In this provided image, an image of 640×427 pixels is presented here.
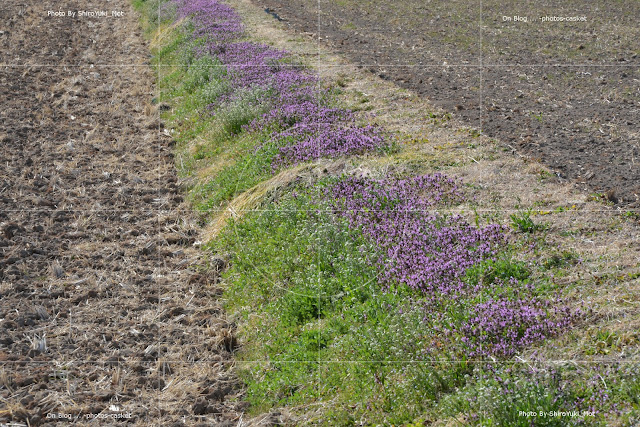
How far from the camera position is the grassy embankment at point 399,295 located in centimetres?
504

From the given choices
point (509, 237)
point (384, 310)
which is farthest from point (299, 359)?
point (509, 237)

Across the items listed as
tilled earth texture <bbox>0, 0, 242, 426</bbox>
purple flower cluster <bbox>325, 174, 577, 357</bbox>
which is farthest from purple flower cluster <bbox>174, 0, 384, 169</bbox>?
tilled earth texture <bbox>0, 0, 242, 426</bbox>

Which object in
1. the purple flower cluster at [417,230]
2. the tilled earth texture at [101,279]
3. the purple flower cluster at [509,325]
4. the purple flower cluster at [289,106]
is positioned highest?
the purple flower cluster at [289,106]

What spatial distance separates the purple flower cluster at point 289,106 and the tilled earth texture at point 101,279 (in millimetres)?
2015

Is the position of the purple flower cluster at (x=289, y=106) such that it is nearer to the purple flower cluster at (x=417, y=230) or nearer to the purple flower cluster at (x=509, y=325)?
the purple flower cluster at (x=417, y=230)

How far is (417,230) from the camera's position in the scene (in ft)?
23.6

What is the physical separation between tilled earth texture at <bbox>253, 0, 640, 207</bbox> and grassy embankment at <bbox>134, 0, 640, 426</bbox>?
1.50m

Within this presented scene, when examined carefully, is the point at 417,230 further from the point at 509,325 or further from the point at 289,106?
the point at 289,106

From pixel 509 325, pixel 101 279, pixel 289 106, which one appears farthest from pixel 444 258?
pixel 289 106

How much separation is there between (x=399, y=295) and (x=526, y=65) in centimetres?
1073

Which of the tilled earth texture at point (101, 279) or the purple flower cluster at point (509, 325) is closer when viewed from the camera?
the purple flower cluster at point (509, 325)

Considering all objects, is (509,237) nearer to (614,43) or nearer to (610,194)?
(610,194)

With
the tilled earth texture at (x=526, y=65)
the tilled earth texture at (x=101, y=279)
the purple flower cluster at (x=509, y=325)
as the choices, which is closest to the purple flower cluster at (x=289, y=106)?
the tilled earth texture at (x=101, y=279)

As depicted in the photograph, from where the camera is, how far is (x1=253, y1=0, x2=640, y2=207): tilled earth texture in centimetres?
962
